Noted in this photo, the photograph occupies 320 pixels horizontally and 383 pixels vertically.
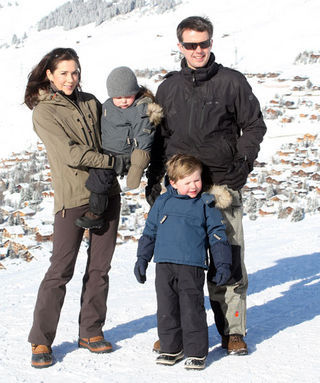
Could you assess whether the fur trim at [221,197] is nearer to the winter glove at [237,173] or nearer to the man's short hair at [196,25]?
the winter glove at [237,173]

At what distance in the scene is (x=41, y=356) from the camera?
2.99 metres

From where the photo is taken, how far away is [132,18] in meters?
76.6

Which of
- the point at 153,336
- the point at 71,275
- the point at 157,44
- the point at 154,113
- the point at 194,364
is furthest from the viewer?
the point at 157,44

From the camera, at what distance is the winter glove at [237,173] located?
2.97m

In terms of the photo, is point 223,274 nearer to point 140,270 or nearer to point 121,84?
point 140,270

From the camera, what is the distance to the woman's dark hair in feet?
10.0

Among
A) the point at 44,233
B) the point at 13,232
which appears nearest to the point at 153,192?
the point at 44,233

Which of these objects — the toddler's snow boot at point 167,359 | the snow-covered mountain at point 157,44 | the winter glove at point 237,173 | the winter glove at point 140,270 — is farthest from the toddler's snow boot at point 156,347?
the snow-covered mountain at point 157,44

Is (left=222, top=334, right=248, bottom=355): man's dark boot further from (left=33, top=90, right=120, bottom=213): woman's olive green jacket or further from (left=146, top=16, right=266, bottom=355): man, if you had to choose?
(left=33, top=90, right=120, bottom=213): woman's olive green jacket

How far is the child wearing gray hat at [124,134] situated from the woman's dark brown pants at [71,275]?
0.38 feet

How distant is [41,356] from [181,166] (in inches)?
48.7

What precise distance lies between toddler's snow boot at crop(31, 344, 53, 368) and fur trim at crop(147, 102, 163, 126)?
4.35 ft

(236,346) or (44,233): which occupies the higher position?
(236,346)

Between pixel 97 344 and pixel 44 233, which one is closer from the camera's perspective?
pixel 97 344
